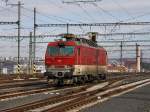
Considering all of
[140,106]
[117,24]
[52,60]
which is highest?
[117,24]

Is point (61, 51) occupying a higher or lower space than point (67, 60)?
higher

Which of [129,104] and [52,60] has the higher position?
[52,60]

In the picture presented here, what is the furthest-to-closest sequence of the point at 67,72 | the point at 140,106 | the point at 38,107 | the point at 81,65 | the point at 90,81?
the point at 90,81 < the point at 81,65 < the point at 67,72 < the point at 140,106 < the point at 38,107

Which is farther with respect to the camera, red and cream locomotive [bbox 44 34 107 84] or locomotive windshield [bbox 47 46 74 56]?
locomotive windshield [bbox 47 46 74 56]

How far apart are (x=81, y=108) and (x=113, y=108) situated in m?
1.30

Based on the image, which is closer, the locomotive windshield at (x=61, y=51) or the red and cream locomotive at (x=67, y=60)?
the red and cream locomotive at (x=67, y=60)

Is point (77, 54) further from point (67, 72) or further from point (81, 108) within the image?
point (81, 108)

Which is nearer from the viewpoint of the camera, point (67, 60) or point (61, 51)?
point (67, 60)

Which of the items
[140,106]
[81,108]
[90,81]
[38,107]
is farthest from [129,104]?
[90,81]

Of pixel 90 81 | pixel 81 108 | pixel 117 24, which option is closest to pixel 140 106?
pixel 81 108

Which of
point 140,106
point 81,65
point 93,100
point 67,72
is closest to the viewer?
point 140,106

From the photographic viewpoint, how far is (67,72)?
31562 millimetres

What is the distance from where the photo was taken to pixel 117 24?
6594cm

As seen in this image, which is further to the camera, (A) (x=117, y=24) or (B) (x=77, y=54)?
(A) (x=117, y=24)
